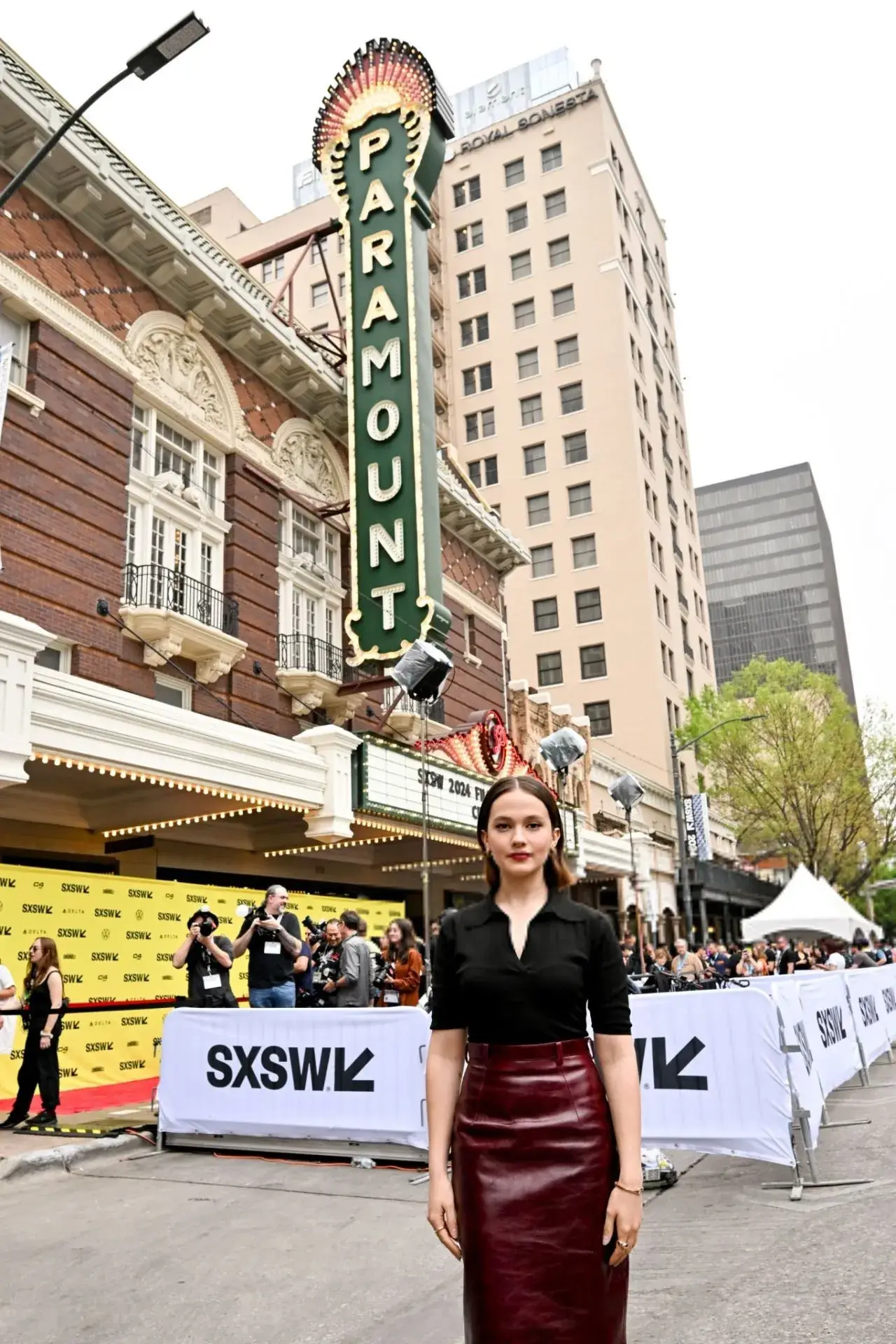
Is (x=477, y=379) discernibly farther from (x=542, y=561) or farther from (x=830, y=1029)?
(x=830, y=1029)

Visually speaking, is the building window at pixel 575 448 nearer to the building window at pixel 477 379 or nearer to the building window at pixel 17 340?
the building window at pixel 477 379

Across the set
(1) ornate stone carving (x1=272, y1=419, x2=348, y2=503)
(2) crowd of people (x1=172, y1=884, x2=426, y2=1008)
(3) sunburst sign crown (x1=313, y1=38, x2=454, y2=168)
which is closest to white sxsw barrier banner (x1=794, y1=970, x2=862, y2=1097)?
(2) crowd of people (x1=172, y1=884, x2=426, y2=1008)

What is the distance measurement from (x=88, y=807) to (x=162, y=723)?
3.37m

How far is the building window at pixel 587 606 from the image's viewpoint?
45.8 meters

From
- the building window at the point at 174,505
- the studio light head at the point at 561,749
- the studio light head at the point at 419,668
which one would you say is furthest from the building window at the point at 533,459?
the studio light head at the point at 419,668

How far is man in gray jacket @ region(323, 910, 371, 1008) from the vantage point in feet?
34.0

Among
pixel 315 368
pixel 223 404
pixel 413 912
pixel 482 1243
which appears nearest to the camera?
pixel 482 1243

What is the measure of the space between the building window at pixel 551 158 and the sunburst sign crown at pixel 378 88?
31.2 m

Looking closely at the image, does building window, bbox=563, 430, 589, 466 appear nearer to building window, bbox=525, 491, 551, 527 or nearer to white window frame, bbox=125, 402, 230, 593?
building window, bbox=525, 491, 551, 527

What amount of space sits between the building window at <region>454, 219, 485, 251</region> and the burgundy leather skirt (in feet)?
179

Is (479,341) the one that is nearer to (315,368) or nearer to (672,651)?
(672,651)

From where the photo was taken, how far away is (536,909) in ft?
8.86

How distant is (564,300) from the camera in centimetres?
4953

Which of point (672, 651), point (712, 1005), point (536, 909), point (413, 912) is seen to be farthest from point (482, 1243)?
point (672, 651)
